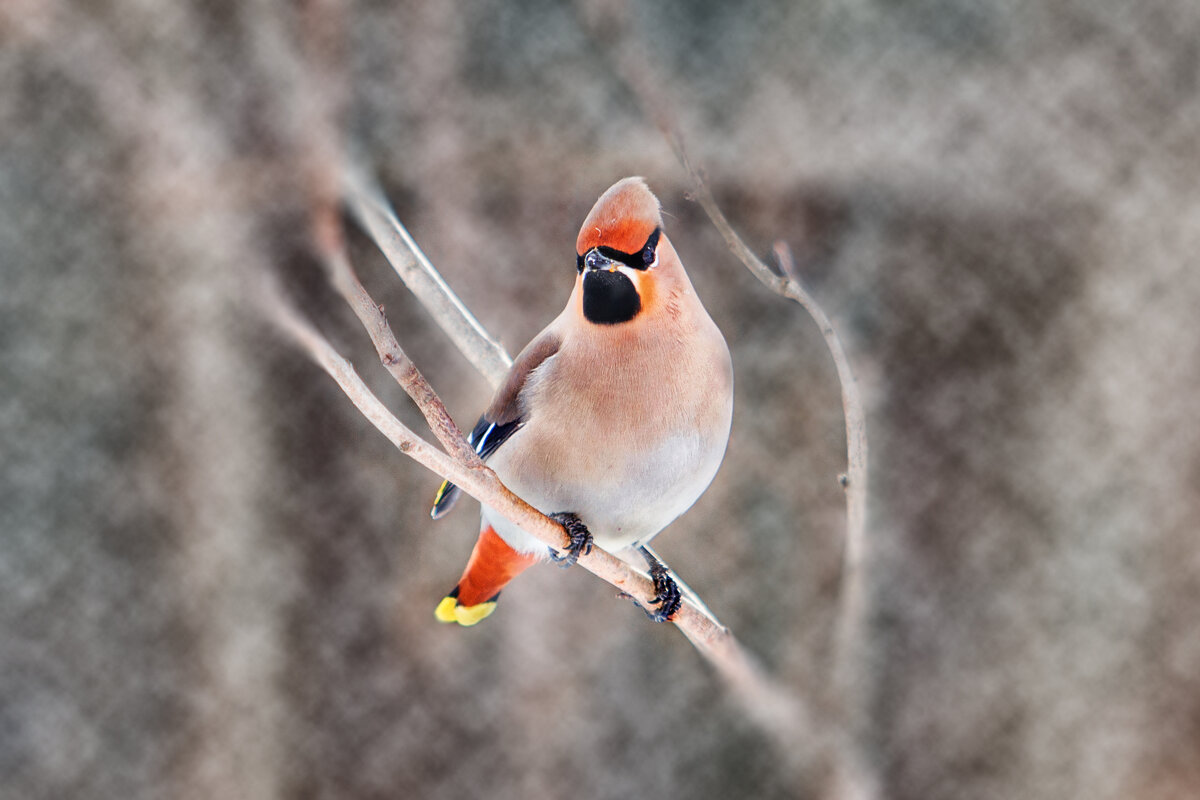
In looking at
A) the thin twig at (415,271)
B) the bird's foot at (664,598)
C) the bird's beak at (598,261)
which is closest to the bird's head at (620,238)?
the bird's beak at (598,261)

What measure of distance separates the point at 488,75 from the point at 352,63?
0.26 meters

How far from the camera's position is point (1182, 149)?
190 centimetres

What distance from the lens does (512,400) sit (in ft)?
2.87

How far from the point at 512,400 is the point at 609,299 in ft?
0.62

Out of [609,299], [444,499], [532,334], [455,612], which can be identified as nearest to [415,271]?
[609,299]

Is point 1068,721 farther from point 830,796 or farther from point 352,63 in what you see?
point 352,63

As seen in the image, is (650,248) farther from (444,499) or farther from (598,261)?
(444,499)

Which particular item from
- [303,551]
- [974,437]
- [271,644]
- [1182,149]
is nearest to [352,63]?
[303,551]

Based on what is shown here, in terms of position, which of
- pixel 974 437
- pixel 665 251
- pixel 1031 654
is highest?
pixel 665 251

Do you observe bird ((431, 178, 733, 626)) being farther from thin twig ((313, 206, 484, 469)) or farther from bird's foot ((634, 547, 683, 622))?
thin twig ((313, 206, 484, 469))

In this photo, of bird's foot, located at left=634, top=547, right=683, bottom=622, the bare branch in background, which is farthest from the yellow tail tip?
the bare branch in background

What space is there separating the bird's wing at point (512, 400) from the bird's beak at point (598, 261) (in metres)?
0.22

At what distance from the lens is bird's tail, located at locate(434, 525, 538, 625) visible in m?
0.96

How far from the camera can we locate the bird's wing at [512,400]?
2.82 ft
